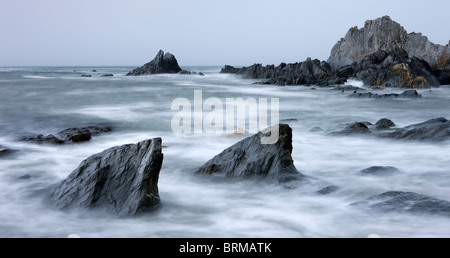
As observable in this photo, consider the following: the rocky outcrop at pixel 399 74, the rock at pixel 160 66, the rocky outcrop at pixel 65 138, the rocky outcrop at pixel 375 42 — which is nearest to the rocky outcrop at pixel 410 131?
the rocky outcrop at pixel 65 138

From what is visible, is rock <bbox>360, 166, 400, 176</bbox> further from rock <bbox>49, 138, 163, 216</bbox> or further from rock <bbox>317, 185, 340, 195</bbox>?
rock <bbox>49, 138, 163, 216</bbox>

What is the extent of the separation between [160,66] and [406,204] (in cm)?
5543

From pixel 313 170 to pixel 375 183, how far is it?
3.68ft

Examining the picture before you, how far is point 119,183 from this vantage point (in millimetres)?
4785

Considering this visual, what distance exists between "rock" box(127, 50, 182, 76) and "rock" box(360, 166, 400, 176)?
50.9 m

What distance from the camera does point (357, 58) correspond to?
172 ft

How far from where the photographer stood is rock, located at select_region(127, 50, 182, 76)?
2204 inches

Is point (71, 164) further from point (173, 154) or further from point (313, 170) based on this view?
point (313, 170)

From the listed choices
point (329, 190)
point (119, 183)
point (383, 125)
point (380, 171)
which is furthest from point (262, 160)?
point (383, 125)

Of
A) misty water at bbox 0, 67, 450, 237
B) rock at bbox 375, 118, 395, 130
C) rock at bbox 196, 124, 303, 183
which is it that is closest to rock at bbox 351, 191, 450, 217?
misty water at bbox 0, 67, 450, 237

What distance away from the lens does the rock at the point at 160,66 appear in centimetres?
5599

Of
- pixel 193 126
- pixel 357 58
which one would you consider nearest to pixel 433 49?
pixel 357 58

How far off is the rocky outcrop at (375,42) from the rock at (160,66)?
72.8 feet

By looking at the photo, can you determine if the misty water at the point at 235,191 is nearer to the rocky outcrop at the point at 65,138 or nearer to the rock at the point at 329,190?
the rock at the point at 329,190
